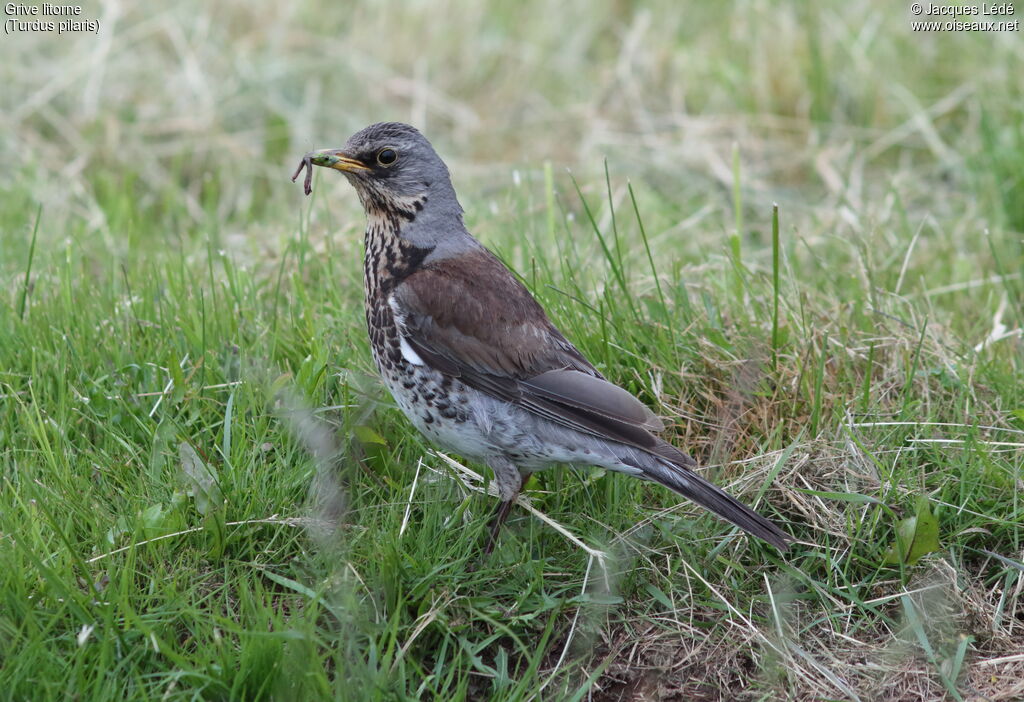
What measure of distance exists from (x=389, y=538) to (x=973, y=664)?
6.17 feet

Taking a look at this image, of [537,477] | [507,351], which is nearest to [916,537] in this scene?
[537,477]

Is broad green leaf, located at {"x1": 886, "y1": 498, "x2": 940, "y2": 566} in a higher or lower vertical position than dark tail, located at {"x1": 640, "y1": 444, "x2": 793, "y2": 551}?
lower

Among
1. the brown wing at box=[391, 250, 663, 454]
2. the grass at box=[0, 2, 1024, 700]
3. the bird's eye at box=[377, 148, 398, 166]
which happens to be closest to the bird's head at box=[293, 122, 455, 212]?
the bird's eye at box=[377, 148, 398, 166]

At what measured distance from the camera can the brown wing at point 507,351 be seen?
3.84 meters

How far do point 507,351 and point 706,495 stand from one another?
0.86 metres

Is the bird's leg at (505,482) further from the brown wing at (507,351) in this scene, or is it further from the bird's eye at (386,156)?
the bird's eye at (386,156)

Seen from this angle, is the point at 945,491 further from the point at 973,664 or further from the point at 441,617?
the point at 441,617

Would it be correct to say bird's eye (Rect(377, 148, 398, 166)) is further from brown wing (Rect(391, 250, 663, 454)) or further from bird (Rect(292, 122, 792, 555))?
brown wing (Rect(391, 250, 663, 454))

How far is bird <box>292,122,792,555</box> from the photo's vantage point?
3793mm

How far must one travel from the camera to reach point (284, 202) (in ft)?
23.1

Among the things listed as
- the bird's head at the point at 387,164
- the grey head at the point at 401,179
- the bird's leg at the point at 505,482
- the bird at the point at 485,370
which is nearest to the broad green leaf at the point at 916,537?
the bird at the point at 485,370

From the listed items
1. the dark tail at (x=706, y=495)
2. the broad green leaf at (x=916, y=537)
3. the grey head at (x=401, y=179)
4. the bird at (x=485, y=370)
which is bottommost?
the broad green leaf at (x=916, y=537)

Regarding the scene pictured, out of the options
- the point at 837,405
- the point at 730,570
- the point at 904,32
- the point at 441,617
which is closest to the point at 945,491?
the point at 837,405

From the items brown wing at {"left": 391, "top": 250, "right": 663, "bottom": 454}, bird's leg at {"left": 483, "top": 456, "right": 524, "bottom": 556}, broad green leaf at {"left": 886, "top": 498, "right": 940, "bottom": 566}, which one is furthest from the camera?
bird's leg at {"left": 483, "top": 456, "right": 524, "bottom": 556}
